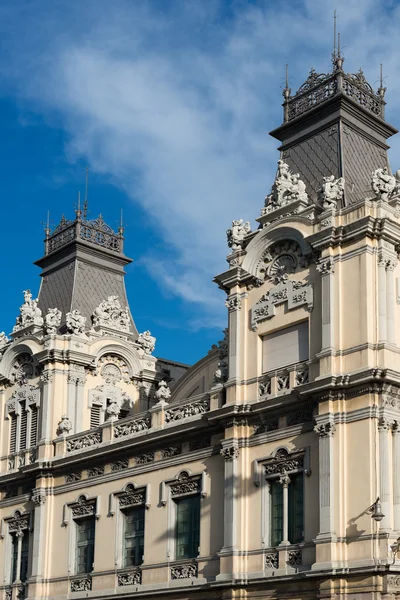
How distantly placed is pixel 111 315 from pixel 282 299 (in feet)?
45.5

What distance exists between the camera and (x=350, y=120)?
39.4 meters

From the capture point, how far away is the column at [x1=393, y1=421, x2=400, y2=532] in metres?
31.1

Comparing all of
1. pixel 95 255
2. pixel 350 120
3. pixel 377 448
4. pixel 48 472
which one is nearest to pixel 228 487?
pixel 377 448

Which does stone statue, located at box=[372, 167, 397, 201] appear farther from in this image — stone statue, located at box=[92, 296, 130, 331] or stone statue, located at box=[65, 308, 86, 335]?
stone statue, located at box=[92, 296, 130, 331]

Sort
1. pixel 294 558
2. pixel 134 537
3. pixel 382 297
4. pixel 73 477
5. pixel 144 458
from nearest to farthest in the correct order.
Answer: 1. pixel 294 558
2. pixel 382 297
3. pixel 134 537
4. pixel 144 458
5. pixel 73 477

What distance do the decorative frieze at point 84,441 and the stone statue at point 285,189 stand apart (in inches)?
460

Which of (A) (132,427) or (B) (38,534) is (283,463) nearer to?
(A) (132,427)

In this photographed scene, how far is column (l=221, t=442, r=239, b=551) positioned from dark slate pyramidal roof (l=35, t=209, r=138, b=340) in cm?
1402

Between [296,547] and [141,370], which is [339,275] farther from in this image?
[141,370]

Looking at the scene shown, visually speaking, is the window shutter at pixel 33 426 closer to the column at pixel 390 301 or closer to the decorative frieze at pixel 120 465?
the decorative frieze at pixel 120 465

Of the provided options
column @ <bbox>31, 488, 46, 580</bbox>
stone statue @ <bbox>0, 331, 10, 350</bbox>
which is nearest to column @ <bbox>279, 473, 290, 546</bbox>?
column @ <bbox>31, 488, 46, 580</bbox>

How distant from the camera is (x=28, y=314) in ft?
159

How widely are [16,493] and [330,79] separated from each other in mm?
21292

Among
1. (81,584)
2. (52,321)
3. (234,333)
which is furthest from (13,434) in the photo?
(234,333)
